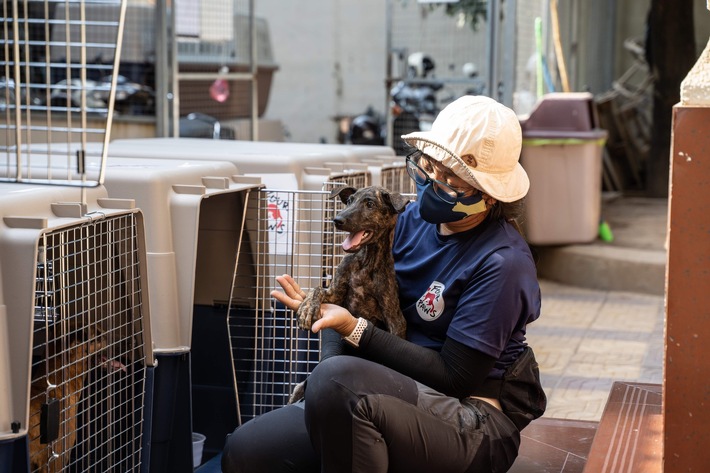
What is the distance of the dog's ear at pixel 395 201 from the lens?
8.49 feet

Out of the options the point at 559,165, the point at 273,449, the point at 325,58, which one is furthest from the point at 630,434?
the point at 325,58

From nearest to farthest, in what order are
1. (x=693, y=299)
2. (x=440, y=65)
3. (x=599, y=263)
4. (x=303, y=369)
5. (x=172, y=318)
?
(x=693, y=299) < (x=172, y=318) < (x=303, y=369) < (x=599, y=263) < (x=440, y=65)

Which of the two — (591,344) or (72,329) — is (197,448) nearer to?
(72,329)

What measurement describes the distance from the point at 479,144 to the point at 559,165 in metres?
5.22

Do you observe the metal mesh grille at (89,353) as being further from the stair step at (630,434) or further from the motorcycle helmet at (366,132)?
the motorcycle helmet at (366,132)

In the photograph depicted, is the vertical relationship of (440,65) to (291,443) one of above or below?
above

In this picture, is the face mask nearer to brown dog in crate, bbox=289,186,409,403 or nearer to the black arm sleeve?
brown dog in crate, bbox=289,186,409,403

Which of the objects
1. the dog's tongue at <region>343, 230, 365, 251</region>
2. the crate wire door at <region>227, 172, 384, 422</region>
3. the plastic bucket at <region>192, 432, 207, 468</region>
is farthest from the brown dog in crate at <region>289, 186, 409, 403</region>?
the plastic bucket at <region>192, 432, 207, 468</region>

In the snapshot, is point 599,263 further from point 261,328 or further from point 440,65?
point 261,328

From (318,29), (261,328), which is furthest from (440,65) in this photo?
(261,328)

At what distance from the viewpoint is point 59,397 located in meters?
2.44

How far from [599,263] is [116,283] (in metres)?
5.46

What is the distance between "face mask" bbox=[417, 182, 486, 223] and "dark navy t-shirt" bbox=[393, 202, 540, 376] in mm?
83

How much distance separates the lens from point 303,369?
3367 millimetres
